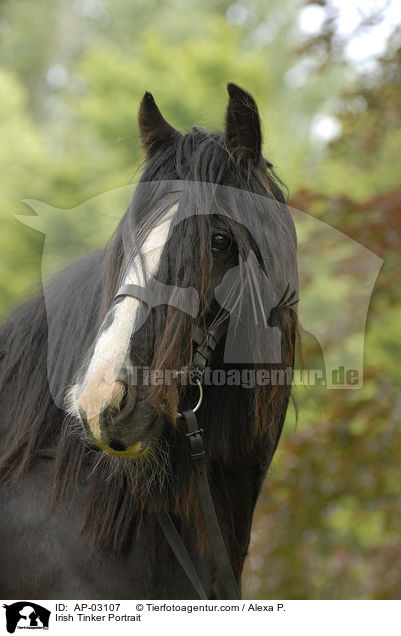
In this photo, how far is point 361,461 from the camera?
471 centimetres

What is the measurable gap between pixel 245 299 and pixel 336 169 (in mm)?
8029

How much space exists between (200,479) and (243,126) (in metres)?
1.18

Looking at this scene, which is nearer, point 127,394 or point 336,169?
point 127,394

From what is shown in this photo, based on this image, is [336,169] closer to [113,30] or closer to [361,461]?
[361,461]

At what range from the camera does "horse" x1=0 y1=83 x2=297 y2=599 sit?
192 centimetres

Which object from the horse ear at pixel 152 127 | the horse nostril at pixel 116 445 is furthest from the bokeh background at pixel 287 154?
the horse nostril at pixel 116 445

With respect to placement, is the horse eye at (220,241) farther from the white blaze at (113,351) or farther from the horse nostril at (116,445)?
the horse nostril at (116,445)

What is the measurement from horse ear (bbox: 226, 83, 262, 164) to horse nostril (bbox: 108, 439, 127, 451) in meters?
1.01

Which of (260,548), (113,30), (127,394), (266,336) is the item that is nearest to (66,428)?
(127,394)

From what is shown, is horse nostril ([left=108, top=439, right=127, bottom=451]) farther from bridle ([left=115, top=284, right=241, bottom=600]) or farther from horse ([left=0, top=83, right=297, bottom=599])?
bridle ([left=115, top=284, right=241, bottom=600])

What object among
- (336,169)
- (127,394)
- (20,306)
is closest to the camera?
(127,394)

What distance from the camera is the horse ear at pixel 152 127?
7.41 ft
